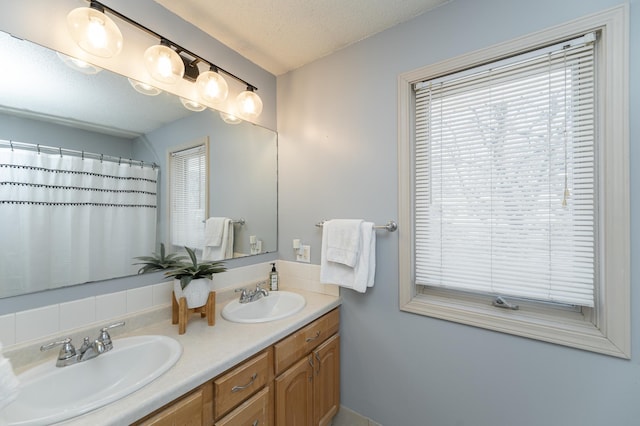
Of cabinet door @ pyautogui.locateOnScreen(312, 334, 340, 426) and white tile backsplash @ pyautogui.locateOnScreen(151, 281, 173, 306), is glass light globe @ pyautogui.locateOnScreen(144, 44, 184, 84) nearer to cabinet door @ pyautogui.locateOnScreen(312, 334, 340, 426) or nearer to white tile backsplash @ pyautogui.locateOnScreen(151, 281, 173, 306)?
white tile backsplash @ pyautogui.locateOnScreen(151, 281, 173, 306)

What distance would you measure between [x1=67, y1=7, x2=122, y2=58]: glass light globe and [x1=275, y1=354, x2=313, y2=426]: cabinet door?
1.61m

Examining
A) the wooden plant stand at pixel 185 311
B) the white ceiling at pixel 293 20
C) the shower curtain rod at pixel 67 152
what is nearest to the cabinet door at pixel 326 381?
the wooden plant stand at pixel 185 311

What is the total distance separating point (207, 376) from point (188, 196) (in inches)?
35.5

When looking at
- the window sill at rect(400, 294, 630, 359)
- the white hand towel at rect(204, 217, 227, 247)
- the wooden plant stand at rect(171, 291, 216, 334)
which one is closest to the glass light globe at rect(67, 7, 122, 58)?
the white hand towel at rect(204, 217, 227, 247)

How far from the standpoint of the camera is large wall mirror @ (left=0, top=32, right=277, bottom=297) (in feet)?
2.97

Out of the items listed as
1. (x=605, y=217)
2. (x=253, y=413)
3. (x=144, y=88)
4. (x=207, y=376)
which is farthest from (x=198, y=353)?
(x=605, y=217)

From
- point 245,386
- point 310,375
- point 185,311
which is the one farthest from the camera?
point 310,375

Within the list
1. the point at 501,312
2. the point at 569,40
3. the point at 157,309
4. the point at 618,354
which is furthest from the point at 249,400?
the point at 569,40

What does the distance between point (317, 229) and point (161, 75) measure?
1.21 metres

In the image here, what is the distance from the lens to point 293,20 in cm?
139

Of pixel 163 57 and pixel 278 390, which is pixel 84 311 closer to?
pixel 278 390

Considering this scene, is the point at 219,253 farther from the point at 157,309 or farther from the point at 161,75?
the point at 161,75

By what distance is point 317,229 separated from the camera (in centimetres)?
175

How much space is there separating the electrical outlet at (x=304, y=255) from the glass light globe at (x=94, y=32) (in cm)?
140
